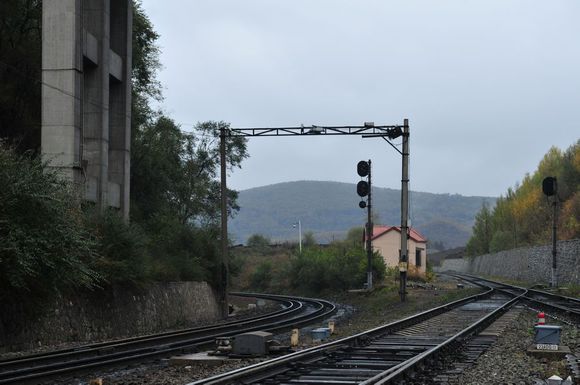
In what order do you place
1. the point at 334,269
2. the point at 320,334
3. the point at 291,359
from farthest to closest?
1. the point at 334,269
2. the point at 320,334
3. the point at 291,359

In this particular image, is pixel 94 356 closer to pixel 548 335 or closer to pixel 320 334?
pixel 320 334

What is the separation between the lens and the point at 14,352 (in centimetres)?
1789

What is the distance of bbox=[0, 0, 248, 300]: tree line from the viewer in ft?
58.5

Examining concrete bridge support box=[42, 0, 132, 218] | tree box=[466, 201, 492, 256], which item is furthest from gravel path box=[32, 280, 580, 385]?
tree box=[466, 201, 492, 256]

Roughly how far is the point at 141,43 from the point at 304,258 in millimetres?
26531

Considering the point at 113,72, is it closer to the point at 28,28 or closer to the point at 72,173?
the point at 28,28

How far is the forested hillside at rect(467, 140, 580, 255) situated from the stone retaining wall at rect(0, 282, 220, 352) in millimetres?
51367

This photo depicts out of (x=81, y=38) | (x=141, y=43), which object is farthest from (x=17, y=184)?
(x=141, y=43)

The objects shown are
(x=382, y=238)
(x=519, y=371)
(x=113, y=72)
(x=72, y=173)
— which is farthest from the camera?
(x=382, y=238)

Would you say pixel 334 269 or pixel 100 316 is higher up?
pixel 100 316

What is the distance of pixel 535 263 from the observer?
2729 inches

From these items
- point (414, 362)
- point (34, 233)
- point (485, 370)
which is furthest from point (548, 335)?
point (34, 233)

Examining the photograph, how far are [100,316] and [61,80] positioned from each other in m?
9.89

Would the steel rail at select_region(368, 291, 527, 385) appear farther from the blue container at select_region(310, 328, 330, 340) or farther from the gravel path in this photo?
the blue container at select_region(310, 328, 330, 340)
